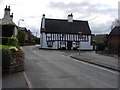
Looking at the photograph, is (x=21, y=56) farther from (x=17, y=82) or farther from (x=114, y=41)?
(x=114, y=41)

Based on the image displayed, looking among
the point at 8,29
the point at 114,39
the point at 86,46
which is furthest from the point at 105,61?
the point at 86,46

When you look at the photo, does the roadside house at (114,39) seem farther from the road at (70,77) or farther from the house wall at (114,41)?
the road at (70,77)

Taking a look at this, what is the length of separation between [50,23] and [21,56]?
141 ft

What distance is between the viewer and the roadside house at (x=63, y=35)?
51156 millimetres

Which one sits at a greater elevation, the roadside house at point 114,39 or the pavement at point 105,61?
the roadside house at point 114,39

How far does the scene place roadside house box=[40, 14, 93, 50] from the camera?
51156 millimetres

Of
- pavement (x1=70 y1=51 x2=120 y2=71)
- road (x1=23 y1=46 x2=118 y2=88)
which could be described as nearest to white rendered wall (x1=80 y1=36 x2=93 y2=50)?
pavement (x1=70 y1=51 x2=120 y2=71)

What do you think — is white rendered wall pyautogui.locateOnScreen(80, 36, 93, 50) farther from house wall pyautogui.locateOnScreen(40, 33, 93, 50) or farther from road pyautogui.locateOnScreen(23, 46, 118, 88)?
road pyautogui.locateOnScreen(23, 46, 118, 88)

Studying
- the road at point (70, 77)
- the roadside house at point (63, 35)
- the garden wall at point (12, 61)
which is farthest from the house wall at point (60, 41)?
the garden wall at point (12, 61)

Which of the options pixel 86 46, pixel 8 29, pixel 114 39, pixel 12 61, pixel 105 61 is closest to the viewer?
pixel 12 61

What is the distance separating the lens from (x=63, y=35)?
52.7m

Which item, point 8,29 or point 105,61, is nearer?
point 105,61

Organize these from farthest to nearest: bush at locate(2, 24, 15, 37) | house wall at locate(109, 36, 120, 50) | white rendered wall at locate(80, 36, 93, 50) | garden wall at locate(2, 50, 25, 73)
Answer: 1. white rendered wall at locate(80, 36, 93, 50)
2. house wall at locate(109, 36, 120, 50)
3. bush at locate(2, 24, 15, 37)
4. garden wall at locate(2, 50, 25, 73)

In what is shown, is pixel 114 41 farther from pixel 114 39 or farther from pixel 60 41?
pixel 60 41
